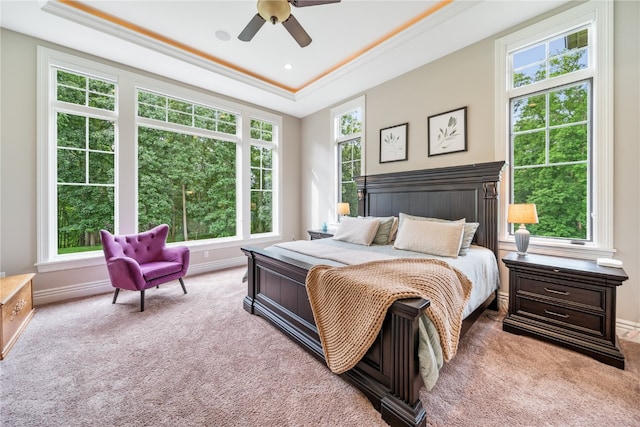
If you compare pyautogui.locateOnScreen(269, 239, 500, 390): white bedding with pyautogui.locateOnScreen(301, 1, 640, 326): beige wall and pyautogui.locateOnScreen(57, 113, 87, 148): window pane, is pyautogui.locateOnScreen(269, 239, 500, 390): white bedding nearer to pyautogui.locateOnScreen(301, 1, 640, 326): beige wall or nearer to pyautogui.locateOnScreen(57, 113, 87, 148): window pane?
pyautogui.locateOnScreen(301, 1, 640, 326): beige wall

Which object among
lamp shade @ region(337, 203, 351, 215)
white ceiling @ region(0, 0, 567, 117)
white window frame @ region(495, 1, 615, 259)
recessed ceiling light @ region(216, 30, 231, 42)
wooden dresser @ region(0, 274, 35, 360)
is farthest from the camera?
lamp shade @ region(337, 203, 351, 215)

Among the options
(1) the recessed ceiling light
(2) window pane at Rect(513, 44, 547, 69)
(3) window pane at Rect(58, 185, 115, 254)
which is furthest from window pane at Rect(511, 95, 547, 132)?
(3) window pane at Rect(58, 185, 115, 254)

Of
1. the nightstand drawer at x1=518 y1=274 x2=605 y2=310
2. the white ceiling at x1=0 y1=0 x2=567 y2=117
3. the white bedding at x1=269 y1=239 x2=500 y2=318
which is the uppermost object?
the white ceiling at x1=0 y1=0 x2=567 y2=117

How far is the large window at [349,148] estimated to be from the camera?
459 centimetres

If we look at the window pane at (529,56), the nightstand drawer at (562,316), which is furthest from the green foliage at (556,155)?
the nightstand drawer at (562,316)

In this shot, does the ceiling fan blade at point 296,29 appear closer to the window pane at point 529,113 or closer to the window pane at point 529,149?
the window pane at point 529,113

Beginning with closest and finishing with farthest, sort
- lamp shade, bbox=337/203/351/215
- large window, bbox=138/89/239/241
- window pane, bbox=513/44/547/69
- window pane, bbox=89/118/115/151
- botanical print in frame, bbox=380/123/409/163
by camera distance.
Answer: window pane, bbox=513/44/547/69
window pane, bbox=89/118/115/151
botanical print in frame, bbox=380/123/409/163
large window, bbox=138/89/239/241
lamp shade, bbox=337/203/351/215

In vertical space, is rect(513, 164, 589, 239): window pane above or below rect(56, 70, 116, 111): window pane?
below

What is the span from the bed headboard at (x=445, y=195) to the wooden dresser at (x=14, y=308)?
3945mm

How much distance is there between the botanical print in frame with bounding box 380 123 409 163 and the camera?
3773 millimetres

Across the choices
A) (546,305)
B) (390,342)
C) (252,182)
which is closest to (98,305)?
(252,182)

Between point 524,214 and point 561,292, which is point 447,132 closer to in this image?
point 524,214

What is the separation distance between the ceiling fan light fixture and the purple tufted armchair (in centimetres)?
274

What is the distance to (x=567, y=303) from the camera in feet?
6.73
